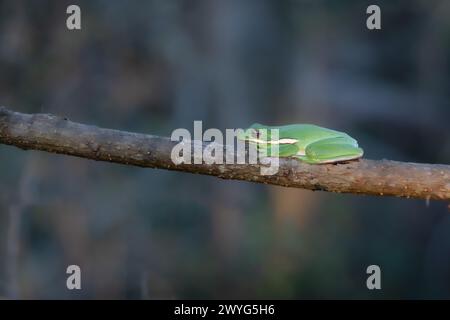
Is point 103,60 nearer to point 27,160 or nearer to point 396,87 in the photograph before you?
point 27,160

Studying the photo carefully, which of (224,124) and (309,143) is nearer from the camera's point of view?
(309,143)

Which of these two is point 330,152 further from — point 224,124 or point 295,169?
point 224,124

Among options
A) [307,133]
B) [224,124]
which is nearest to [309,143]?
[307,133]

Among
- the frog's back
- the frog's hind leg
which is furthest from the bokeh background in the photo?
the frog's hind leg

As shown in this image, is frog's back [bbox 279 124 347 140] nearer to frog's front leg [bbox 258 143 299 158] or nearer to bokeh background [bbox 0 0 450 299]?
frog's front leg [bbox 258 143 299 158]

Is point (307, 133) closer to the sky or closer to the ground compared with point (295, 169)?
closer to the sky

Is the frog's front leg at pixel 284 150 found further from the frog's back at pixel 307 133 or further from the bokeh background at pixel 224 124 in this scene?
the bokeh background at pixel 224 124
